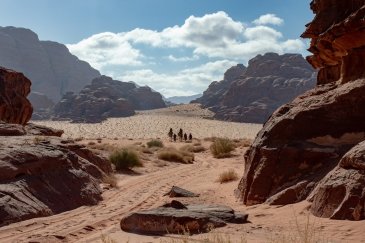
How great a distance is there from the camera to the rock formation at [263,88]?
9512 centimetres

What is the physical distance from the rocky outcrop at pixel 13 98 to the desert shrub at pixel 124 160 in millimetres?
6474

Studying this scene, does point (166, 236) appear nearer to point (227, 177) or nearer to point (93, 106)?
point (227, 177)

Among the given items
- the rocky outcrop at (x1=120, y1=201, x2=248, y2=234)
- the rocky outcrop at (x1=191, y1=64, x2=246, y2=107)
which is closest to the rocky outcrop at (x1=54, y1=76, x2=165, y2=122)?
the rocky outcrop at (x1=191, y1=64, x2=246, y2=107)

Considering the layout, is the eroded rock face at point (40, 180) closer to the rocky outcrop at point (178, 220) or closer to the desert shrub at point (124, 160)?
the rocky outcrop at point (178, 220)

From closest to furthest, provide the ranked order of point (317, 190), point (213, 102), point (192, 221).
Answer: point (192, 221) → point (317, 190) → point (213, 102)

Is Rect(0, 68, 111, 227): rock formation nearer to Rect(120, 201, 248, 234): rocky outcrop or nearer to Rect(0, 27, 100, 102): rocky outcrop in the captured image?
Rect(120, 201, 248, 234): rocky outcrop

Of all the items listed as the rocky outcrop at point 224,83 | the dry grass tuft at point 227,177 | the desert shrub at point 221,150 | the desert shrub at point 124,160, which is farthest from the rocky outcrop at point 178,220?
the rocky outcrop at point 224,83

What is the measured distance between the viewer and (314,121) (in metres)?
9.91

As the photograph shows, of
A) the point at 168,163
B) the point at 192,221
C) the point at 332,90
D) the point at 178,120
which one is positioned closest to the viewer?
the point at 192,221

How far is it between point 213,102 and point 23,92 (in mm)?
97275

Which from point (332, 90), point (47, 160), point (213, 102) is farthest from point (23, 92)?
point (213, 102)

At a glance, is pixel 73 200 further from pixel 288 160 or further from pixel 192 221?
pixel 288 160

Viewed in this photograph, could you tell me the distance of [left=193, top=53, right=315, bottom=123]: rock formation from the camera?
312 ft

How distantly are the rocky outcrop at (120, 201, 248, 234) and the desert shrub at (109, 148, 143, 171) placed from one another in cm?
1119
